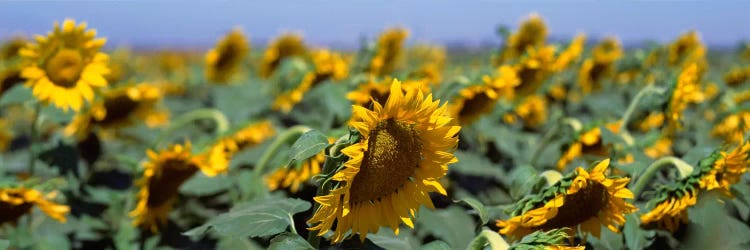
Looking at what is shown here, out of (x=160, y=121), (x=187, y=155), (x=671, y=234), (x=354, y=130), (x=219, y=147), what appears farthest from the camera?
(x=160, y=121)

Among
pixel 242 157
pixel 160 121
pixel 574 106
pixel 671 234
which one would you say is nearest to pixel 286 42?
pixel 160 121

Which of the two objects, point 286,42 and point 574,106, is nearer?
point 286,42

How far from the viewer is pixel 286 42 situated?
179 inches

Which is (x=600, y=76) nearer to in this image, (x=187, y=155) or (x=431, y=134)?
(x=187, y=155)

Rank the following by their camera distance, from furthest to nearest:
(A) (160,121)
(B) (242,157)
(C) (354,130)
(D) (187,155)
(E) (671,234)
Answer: (A) (160,121) < (B) (242,157) < (D) (187,155) < (E) (671,234) < (C) (354,130)

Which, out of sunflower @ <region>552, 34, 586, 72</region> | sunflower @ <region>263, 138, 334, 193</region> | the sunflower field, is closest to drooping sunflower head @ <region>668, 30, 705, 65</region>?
the sunflower field

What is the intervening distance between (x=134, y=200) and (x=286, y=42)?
7.17ft

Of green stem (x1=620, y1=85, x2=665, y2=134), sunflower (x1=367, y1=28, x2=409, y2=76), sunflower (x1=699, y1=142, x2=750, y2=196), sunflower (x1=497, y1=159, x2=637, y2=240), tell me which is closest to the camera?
→ sunflower (x1=497, y1=159, x2=637, y2=240)

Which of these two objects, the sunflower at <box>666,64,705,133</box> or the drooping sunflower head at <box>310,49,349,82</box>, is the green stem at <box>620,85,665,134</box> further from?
the drooping sunflower head at <box>310,49,349,82</box>

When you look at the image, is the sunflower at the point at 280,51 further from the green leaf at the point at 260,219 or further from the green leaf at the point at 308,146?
the green leaf at the point at 308,146

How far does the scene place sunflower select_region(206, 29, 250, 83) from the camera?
4.43 m

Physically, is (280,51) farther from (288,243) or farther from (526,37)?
(288,243)

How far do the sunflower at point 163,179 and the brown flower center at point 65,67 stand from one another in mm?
406

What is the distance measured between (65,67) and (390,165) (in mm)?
1477
